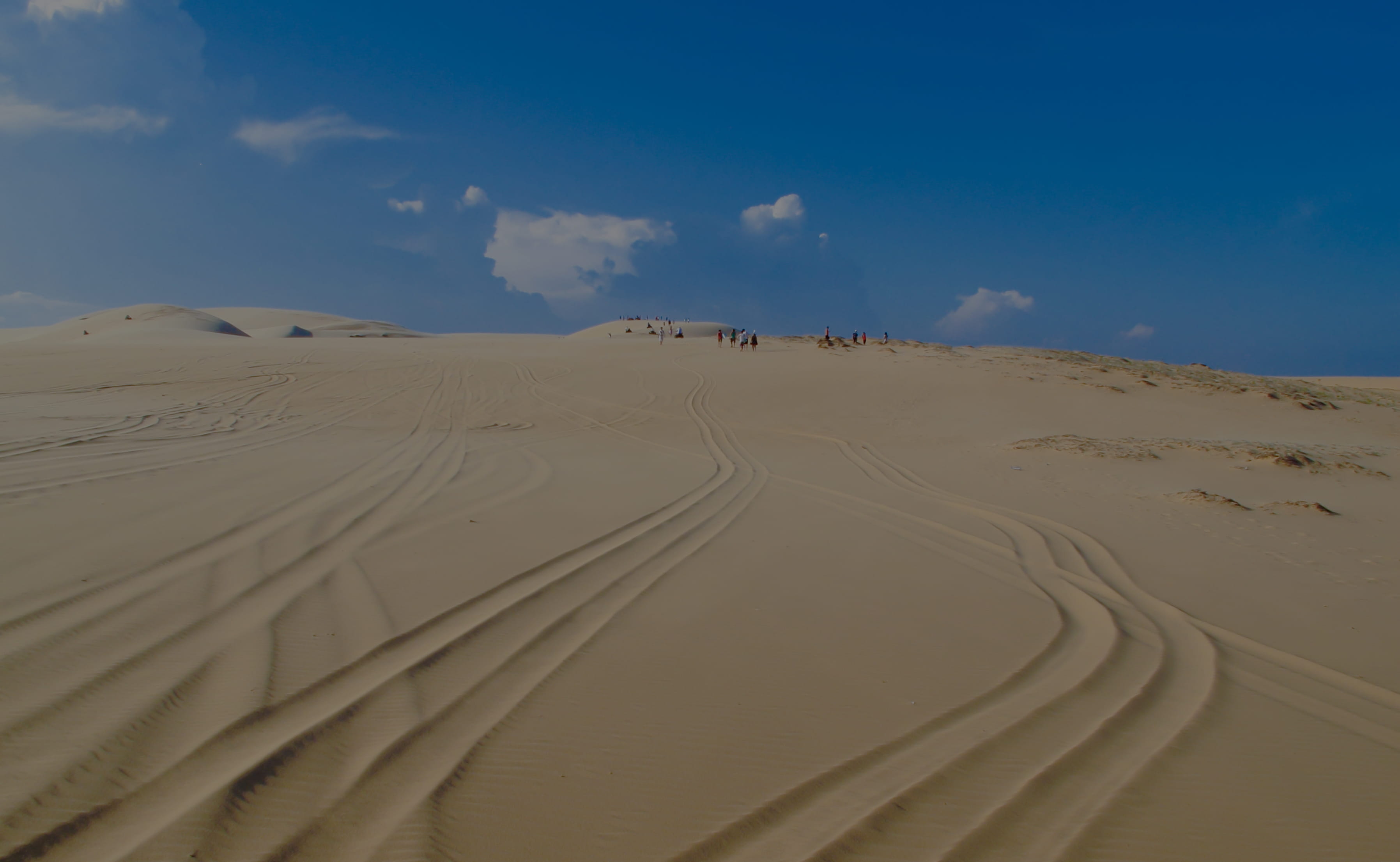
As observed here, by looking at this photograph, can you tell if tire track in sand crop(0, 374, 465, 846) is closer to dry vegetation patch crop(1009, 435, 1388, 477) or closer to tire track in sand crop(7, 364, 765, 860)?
tire track in sand crop(7, 364, 765, 860)

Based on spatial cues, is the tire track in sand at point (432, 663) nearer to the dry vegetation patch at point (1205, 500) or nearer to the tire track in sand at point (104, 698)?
the tire track in sand at point (104, 698)

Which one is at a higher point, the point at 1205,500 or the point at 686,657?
the point at 1205,500

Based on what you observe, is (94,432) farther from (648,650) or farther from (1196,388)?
(1196,388)

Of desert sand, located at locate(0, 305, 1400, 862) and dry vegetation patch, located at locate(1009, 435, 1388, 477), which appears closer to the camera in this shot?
desert sand, located at locate(0, 305, 1400, 862)

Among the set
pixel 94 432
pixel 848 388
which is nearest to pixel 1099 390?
pixel 848 388

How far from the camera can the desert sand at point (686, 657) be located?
2.29 metres

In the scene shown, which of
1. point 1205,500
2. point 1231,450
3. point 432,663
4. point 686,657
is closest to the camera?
point 432,663

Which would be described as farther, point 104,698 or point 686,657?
A: point 686,657

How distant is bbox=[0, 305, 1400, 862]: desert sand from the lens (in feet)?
7.52

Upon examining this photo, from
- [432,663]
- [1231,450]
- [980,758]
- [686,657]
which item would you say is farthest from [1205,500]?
[432,663]

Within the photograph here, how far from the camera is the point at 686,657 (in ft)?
11.5

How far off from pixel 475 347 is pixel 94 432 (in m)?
24.4

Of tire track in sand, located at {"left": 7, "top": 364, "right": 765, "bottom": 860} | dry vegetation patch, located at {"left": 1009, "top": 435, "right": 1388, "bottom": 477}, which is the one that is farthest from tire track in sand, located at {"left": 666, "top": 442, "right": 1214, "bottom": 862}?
dry vegetation patch, located at {"left": 1009, "top": 435, "right": 1388, "bottom": 477}

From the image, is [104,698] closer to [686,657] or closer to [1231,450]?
[686,657]
